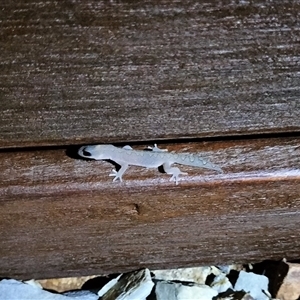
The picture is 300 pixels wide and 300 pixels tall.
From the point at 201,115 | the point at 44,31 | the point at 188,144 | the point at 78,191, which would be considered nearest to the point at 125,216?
the point at 78,191

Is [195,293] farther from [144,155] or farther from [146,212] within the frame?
[144,155]

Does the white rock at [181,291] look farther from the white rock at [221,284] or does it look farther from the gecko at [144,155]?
the gecko at [144,155]

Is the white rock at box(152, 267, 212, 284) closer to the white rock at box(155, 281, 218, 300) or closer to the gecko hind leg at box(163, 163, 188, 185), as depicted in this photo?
the white rock at box(155, 281, 218, 300)

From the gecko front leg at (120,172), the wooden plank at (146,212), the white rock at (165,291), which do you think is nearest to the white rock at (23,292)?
the wooden plank at (146,212)

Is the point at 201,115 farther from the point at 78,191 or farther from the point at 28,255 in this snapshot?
the point at 28,255

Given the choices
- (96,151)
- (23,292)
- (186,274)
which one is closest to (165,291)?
(186,274)

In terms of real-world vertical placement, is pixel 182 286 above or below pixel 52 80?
below
